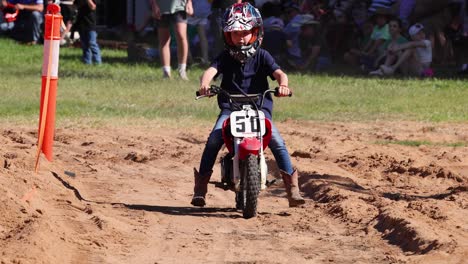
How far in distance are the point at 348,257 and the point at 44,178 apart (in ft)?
11.1

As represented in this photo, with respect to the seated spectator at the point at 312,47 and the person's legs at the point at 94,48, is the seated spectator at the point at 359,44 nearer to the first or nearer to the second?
the seated spectator at the point at 312,47

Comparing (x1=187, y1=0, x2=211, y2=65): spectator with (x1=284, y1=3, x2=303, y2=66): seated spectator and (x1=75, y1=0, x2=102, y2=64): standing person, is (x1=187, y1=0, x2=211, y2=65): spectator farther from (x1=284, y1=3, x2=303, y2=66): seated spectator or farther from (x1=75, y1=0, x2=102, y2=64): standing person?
(x1=75, y1=0, x2=102, y2=64): standing person

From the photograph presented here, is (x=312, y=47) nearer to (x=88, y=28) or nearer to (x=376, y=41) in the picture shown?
(x=376, y=41)

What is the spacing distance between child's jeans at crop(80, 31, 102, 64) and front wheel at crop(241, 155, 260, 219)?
14591 millimetres

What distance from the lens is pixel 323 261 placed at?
24.6 feet

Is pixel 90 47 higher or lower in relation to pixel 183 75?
lower

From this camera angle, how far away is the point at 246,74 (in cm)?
961

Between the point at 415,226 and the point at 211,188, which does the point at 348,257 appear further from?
the point at 211,188

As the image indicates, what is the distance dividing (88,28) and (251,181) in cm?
1456

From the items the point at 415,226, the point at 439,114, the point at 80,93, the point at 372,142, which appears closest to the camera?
the point at 415,226

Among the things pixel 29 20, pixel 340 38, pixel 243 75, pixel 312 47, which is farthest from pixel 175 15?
pixel 29 20

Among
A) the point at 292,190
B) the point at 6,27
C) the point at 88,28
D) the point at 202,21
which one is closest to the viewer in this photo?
the point at 292,190

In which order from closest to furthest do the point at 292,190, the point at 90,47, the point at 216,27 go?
the point at 292,190 < the point at 216,27 < the point at 90,47

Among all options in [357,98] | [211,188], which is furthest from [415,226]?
[357,98]
